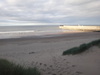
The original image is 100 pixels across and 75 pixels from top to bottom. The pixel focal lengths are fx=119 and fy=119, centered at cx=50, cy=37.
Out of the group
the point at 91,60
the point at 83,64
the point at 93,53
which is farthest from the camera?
the point at 93,53

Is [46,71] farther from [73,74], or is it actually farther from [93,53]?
[93,53]

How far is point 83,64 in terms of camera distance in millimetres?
5164

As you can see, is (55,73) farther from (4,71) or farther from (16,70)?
(4,71)

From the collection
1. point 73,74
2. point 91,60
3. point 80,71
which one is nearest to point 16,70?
point 73,74

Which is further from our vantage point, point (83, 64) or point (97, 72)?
point (83, 64)

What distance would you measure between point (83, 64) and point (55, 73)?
4.70 feet

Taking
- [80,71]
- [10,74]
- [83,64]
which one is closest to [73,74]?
[80,71]

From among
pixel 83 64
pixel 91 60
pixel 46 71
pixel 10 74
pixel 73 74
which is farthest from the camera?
pixel 91 60

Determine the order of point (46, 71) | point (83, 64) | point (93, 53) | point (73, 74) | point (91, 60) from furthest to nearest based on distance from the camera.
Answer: point (93, 53) → point (91, 60) → point (83, 64) → point (46, 71) → point (73, 74)

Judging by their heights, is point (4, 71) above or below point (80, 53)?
above

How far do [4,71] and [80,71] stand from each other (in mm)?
2692

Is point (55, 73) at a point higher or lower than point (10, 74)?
lower

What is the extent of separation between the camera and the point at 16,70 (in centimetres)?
368

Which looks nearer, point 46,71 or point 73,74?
point 73,74
